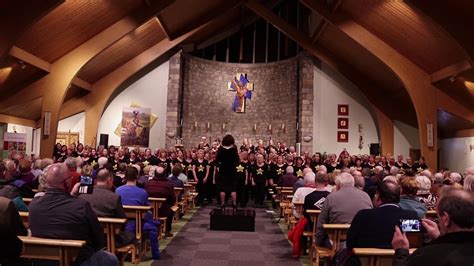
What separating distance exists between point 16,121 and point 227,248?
1038 centimetres

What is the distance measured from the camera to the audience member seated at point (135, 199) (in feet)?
16.4

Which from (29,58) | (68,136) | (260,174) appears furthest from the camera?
(68,136)

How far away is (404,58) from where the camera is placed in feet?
39.1

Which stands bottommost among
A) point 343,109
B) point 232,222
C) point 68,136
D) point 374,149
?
point 232,222

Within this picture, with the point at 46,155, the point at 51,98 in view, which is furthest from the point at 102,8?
the point at 46,155

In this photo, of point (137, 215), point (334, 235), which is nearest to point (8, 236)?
point (137, 215)

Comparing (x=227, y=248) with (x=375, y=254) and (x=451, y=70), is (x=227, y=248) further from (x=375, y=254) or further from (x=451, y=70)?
(x=451, y=70)

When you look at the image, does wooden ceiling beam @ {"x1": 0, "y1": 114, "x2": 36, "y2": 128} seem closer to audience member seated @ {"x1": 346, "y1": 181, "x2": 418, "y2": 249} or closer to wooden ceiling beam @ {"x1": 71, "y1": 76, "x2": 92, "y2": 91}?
wooden ceiling beam @ {"x1": 71, "y1": 76, "x2": 92, "y2": 91}

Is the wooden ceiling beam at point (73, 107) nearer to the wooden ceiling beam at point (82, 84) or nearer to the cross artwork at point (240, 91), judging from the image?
the wooden ceiling beam at point (82, 84)

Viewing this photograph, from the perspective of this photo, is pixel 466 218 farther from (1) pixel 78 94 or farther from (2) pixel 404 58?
(1) pixel 78 94

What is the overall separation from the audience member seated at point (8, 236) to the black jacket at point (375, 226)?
92.3 inches

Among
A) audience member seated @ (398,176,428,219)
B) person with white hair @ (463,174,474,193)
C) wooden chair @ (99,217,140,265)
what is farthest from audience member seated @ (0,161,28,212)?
person with white hair @ (463,174,474,193)

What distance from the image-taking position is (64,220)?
9.96ft

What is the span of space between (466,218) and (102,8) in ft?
34.5
